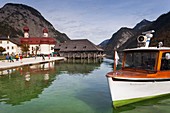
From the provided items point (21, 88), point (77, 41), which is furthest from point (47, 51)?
point (21, 88)

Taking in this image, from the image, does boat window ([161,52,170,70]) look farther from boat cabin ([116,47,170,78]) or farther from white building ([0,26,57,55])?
white building ([0,26,57,55])

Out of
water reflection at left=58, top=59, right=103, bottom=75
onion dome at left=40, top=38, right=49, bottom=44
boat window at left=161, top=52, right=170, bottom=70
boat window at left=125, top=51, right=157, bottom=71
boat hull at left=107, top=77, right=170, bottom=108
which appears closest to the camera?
boat hull at left=107, top=77, right=170, bottom=108

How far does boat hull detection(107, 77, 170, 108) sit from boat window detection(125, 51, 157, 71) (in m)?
1.22

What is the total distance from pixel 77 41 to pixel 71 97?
232 feet

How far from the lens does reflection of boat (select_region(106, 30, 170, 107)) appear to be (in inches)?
391

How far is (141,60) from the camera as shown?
12188mm

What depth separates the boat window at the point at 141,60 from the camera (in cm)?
1153

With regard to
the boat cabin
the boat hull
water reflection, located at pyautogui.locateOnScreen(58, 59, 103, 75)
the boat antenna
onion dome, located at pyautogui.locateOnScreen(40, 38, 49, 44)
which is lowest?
water reflection, located at pyautogui.locateOnScreen(58, 59, 103, 75)

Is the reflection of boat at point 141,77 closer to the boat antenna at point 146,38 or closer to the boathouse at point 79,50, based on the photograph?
the boat antenna at point 146,38

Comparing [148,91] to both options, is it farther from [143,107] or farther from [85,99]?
[85,99]

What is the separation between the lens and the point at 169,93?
40.0 feet

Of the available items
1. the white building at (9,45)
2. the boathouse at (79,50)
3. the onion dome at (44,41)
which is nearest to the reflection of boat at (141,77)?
the boathouse at (79,50)

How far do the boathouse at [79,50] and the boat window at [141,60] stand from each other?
63.7 m

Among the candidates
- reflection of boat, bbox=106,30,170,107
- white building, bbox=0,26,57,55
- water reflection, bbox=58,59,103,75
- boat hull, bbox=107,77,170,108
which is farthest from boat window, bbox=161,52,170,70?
white building, bbox=0,26,57,55
